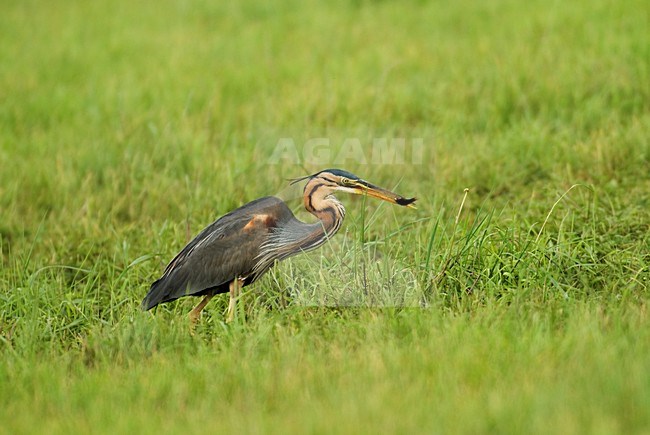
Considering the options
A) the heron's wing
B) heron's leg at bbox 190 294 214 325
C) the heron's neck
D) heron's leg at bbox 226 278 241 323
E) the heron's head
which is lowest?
heron's leg at bbox 190 294 214 325

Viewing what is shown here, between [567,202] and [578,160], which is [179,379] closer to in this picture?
[567,202]

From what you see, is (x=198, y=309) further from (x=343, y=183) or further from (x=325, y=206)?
(x=343, y=183)

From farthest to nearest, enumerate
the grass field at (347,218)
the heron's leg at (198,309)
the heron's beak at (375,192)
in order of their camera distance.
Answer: the heron's leg at (198,309)
the heron's beak at (375,192)
the grass field at (347,218)

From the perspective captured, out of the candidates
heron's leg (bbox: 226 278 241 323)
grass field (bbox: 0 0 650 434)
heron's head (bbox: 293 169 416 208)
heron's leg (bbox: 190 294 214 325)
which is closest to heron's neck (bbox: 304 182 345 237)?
heron's head (bbox: 293 169 416 208)

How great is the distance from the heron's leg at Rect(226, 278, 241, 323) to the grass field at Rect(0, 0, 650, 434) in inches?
3.4

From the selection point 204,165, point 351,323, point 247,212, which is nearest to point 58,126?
point 204,165

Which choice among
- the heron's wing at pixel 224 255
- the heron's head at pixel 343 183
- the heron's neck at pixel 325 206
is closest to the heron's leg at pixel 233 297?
the heron's wing at pixel 224 255

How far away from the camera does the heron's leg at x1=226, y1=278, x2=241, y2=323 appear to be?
4.22 meters

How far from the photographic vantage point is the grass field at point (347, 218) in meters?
3.38

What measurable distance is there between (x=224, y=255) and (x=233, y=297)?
0.65 feet

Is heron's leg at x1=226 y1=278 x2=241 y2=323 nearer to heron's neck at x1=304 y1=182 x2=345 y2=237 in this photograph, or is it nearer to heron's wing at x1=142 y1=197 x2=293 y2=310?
heron's wing at x1=142 y1=197 x2=293 y2=310

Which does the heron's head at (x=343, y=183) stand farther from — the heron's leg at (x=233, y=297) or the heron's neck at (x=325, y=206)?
the heron's leg at (x=233, y=297)

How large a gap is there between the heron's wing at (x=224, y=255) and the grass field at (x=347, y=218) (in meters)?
0.16

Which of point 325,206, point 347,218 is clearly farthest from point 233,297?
point 347,218
